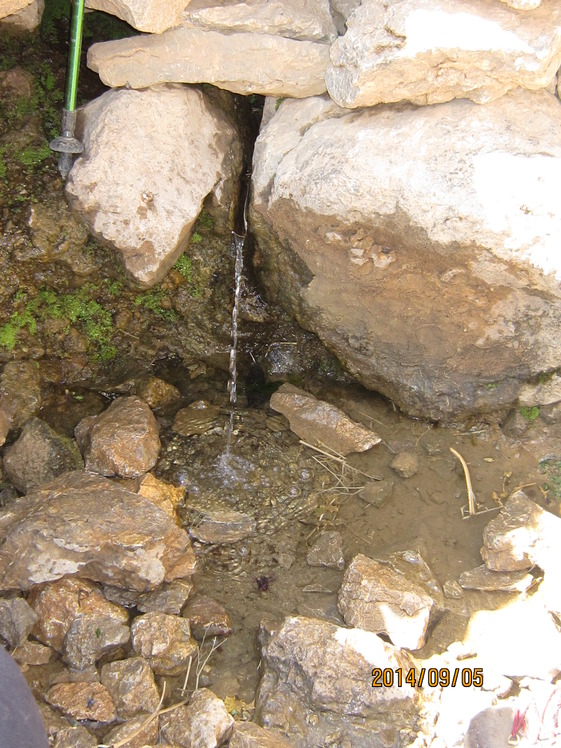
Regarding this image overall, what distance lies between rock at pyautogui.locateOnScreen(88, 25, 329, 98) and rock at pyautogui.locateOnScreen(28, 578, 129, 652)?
2841 mm

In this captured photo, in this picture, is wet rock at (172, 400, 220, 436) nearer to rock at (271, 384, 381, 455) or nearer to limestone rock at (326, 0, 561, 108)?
rock at (271, 384, 381, 455)

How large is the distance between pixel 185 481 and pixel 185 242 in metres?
1.55

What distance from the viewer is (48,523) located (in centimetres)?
312

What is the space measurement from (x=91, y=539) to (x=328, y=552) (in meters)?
1.24

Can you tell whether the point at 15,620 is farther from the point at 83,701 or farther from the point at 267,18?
the point at 267,18

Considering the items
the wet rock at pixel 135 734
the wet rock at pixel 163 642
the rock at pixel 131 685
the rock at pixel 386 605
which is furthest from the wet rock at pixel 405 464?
the wet rock at pixel 135 734

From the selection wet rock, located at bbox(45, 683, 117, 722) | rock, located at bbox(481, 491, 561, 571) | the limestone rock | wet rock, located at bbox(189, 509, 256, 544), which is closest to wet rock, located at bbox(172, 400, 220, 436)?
wet rock, located at bbox(189, 509, 256, 544)

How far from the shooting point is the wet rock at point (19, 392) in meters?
3.96

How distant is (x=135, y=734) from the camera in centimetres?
265

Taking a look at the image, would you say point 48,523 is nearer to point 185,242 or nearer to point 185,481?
point 185,481

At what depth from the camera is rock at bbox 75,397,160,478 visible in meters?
3.82
